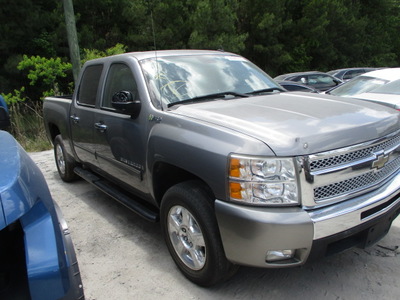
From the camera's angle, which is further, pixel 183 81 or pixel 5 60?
pixel 5 60

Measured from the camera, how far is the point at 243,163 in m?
2.24

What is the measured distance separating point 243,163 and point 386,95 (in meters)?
4.05

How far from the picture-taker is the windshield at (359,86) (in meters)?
5.88

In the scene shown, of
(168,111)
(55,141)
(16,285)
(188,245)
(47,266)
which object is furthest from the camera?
(55,141)

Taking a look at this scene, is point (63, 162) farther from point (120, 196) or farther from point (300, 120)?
point (300, 120)

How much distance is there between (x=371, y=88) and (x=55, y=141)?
5.16 metres

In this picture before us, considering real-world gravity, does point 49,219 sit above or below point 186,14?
below

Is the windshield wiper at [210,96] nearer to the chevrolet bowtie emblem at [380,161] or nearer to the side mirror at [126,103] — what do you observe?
A: the side mirror at [126,103]

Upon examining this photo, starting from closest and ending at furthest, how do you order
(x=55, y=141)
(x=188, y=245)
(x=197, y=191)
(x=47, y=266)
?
(x=47, y=266) → (x=197, y=191) → (x=188, y=245) → (x=55, y=141)

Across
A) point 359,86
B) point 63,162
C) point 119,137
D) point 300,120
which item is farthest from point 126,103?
point 359,86

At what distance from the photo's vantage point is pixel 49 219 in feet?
5.70

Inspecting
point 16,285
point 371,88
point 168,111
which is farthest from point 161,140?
point 371,88

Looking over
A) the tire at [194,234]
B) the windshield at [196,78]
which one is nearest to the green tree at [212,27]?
the windshield at [196,78]

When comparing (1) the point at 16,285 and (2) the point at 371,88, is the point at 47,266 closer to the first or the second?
(1) the point at 16,285
